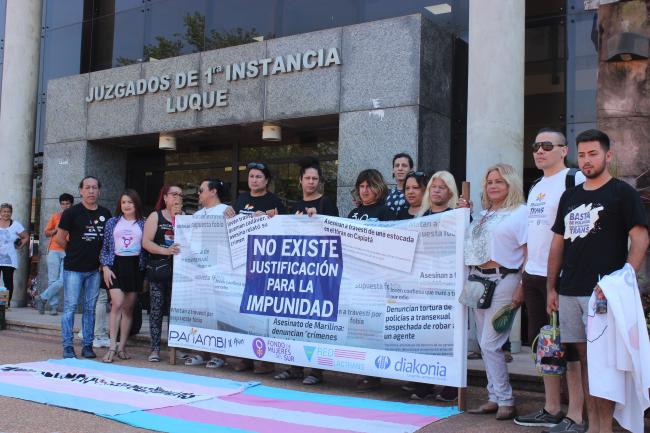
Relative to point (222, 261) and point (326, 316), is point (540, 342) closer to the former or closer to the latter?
point (326, 316)

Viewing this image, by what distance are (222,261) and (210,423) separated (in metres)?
2.47

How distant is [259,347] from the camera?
21.8 feet

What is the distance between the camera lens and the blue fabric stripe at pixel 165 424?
4.71 m

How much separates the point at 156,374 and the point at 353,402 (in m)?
2.20

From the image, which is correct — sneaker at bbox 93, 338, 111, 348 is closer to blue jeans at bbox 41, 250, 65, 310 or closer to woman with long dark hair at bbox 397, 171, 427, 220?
blue jeans at bbox 41, 250, 65, 310

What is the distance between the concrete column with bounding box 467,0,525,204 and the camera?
7977mm

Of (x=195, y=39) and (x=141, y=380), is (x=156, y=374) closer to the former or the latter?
(x=141, y=380)

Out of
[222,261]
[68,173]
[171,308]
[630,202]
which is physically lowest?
[171,308]

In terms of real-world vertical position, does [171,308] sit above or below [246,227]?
below

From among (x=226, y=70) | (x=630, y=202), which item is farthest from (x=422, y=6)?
(x=630, y=202)

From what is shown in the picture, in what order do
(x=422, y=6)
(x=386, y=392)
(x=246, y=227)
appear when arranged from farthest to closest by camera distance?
(x=422, y=6) → (x=246, y=227) → (x=386, y=392)

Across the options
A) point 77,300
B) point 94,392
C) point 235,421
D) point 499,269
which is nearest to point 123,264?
point 77,300

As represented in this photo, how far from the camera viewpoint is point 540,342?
4758mm

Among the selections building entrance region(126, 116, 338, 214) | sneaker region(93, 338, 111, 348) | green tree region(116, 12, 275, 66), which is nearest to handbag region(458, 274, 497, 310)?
building entrance region(126, 116, 338, 214)
